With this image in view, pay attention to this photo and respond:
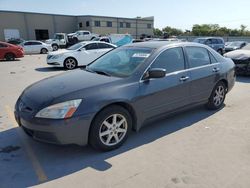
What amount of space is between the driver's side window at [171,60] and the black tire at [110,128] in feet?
3.40

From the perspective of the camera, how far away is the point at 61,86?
3768mm

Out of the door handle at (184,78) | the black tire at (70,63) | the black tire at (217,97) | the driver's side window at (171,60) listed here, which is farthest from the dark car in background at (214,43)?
the door handle at (184,78)

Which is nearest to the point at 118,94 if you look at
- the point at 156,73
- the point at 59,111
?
the point at 156,73

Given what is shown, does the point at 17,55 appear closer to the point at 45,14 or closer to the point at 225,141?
the point at 225,141

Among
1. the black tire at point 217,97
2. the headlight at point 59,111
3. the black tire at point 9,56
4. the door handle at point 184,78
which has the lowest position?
the black tire at point 9,56

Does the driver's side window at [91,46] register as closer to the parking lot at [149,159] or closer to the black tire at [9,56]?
the black tire at [9,56]

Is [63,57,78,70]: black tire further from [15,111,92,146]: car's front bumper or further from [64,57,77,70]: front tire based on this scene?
[15,111,92,146]: car's front bumper

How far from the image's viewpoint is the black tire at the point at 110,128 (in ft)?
11.4

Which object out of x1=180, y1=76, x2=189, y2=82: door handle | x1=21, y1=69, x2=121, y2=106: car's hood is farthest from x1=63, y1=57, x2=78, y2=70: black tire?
x1=180, y1=76, x2=189, y2=82: door handle

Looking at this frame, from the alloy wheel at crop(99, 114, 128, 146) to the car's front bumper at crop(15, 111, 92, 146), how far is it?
0.29 meters

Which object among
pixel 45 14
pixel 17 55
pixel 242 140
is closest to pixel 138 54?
pixel 242 140

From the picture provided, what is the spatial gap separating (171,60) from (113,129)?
1729mm

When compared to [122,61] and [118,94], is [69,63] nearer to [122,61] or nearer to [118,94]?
[122,61]

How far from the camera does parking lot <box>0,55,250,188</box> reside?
3016 millimetres
